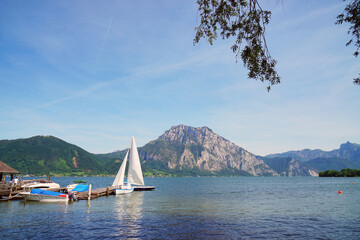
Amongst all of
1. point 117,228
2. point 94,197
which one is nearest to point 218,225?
point 117,228

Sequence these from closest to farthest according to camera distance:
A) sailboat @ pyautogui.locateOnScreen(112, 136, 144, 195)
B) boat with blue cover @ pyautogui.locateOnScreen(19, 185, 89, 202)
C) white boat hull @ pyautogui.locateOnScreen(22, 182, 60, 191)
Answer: boat with blue cover @ pyautogui.locateOnScreen(19, 185, 89, 202) → white boat hull @ pyautogui.locateOnScreen(22, 182, 60, 191) → sailboat @ pyautogui.locateOnScreen(112, 136, 144, 195)

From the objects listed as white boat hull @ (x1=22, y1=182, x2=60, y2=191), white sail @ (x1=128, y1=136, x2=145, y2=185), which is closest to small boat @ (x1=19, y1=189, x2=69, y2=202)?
white boat hull @ (x1=22, y1=182, x2=60, y2=191)

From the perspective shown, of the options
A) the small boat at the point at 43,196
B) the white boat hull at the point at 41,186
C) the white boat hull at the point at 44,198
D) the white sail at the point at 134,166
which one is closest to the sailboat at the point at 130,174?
the white sail at the point at 134,166

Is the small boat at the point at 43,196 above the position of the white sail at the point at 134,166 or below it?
below

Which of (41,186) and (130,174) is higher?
(130,174)

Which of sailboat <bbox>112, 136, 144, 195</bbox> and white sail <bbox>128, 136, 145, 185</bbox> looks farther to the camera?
white sail <bbox>128, 136, 145, 185</bbox>

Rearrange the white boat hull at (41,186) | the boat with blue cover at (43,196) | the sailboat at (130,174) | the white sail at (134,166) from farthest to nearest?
the white sail at (134,166)
the sailboat at (130,174)
the white boat hull at (41,186)
the boat with blue cover at (43,196)

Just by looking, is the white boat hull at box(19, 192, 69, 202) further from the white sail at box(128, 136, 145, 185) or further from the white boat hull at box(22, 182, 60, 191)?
the white sail at box(128, 136, 145, 185)

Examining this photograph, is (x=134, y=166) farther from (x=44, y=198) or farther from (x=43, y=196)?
(x=43, y=196)

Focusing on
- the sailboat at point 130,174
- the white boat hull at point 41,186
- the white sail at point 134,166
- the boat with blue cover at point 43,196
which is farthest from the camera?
the white sail at point 134,166

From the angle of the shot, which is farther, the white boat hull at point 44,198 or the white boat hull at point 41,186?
the white boat hull at point 41,186

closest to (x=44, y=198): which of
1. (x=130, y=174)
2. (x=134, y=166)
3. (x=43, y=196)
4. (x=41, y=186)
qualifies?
(x=43, y=196)

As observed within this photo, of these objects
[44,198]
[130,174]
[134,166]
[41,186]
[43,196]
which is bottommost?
[44,198]

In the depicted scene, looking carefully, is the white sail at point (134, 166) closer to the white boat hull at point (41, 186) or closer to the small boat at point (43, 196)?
the white boat hull at point (41, 186)
